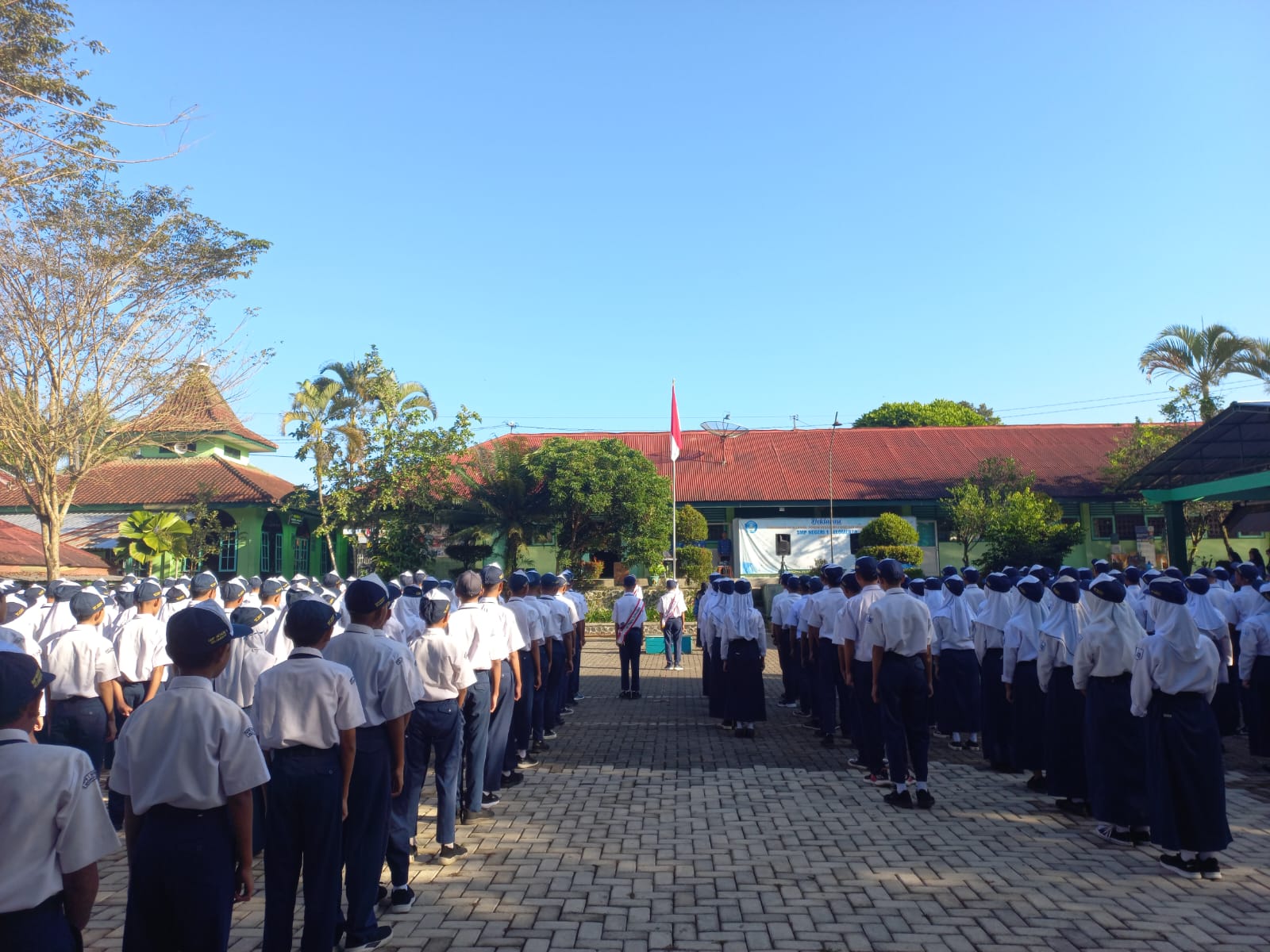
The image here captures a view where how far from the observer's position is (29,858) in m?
2.57

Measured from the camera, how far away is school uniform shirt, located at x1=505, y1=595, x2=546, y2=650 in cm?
839

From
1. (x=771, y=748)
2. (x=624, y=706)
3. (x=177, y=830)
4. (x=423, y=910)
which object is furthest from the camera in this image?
(x=624, y=706)

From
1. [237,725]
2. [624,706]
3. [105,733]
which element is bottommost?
[624,706]

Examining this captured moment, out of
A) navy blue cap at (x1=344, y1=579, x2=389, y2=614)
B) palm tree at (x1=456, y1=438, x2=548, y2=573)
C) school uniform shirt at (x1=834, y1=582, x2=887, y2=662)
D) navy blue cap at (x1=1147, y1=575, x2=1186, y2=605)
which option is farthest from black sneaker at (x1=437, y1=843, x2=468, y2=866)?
palm tree at (x1=456, y1=438, x2=548, y2=573)

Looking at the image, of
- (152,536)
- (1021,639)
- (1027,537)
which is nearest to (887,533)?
(1027,537)

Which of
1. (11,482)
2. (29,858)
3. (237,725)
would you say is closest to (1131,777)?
(237,725)

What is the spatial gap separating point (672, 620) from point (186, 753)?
13478mm

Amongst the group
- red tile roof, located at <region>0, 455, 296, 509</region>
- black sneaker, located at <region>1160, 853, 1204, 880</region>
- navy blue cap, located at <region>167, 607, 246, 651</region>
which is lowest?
black sneaker, located at <region>1160, 853, 1204, 880</region>

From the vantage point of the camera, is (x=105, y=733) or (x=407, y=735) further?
(x=105, y=733)

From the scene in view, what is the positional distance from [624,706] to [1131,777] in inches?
301

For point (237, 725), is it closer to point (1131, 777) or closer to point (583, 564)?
point (1131, 777)

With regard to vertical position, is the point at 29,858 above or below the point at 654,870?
above

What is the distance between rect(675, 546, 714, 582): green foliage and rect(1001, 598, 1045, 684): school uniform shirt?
17.8 m

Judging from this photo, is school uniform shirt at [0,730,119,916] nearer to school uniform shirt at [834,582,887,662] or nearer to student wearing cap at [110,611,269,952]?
→ student wearing cap at [110,611,269,952]
